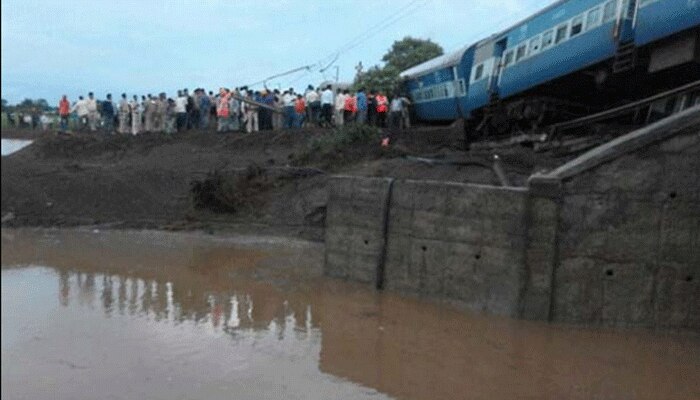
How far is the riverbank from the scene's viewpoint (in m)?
17.1

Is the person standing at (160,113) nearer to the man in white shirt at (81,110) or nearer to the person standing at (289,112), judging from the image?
the man in white shirt at (81,110)

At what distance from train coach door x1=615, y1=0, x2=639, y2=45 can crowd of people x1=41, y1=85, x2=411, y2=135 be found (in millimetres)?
12326

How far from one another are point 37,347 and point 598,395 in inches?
231

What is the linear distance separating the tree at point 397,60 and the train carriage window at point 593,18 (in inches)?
799

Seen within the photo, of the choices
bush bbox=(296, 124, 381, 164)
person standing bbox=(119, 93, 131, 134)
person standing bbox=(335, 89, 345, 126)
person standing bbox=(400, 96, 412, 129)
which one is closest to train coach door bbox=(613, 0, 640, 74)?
bush bbox=(296, 124, 381, 164)

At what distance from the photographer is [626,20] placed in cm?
1332

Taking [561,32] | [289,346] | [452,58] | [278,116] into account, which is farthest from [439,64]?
[289,346]

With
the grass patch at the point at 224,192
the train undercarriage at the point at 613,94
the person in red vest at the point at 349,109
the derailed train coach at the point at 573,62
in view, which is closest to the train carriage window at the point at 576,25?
the derailed train coach at the point at 573,62

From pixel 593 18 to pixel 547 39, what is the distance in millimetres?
1760

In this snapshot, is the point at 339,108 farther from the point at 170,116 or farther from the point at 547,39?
the point at 547,39

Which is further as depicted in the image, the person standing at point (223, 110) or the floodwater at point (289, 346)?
the person standing at point (223, 110)

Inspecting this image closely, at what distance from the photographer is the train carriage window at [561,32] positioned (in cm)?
1520

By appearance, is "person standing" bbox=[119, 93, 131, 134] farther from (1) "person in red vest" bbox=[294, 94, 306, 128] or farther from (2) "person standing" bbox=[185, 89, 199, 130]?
(1) "person in red vest" bbox=[294, 94, 306, 128]

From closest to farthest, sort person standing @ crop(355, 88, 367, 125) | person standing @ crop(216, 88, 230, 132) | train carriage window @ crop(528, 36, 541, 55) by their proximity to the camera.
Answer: train carriage window @ crop(528, 36, 541, 55) < person standing @ crop(355, 88, 367, 125) < person standing @ crop(216, 88, 230, 132)
